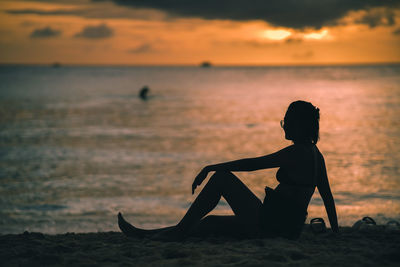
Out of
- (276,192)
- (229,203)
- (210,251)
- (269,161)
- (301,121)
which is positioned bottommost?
(210,251)

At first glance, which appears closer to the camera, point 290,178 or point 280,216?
point 290,178

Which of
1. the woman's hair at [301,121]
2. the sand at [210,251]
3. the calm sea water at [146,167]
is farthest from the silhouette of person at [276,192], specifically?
the calm sea water at [146,167]

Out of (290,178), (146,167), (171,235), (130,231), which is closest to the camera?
(290,178)

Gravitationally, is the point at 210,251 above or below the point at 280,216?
below

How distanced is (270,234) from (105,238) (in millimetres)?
2541

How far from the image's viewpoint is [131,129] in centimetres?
2539

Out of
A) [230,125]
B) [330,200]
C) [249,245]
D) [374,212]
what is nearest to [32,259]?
[249,245]

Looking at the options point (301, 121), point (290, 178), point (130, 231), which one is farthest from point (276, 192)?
point (130, 231)

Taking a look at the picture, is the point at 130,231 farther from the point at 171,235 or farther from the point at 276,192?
the point at 276,192

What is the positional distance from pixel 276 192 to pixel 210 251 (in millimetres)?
1066

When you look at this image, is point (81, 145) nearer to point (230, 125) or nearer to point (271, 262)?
point (230, 125)

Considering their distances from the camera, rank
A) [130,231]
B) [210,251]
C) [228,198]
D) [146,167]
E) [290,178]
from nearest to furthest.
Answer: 1. [290,178]
2. [210,251]
3. [228,198]
4. [130,231]
5. [146,167]

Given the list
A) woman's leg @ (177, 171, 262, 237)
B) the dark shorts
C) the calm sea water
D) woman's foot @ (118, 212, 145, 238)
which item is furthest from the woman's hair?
the calm sea water

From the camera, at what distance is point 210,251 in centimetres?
512
